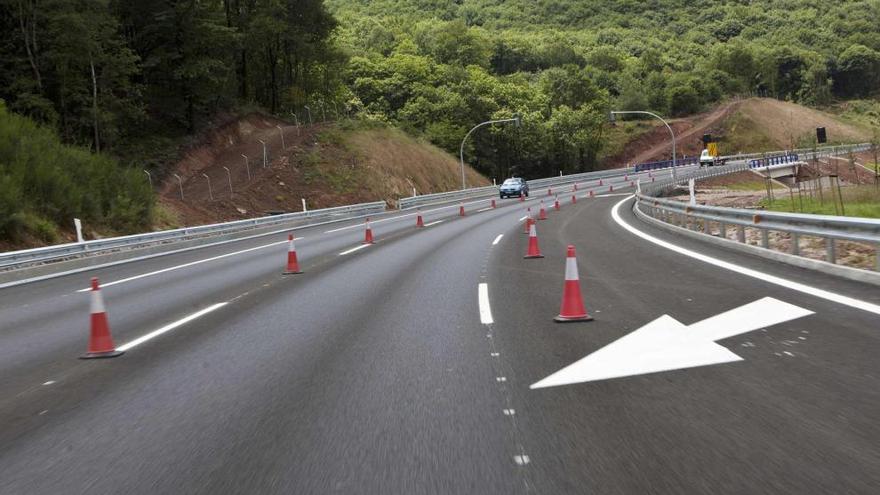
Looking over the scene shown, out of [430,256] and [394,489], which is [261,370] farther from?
[430,256]

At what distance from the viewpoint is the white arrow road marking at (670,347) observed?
5754 millimetres

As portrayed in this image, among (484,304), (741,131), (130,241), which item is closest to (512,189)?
(130,241)

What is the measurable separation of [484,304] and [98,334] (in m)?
4.58

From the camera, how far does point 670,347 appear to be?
646 centimetres

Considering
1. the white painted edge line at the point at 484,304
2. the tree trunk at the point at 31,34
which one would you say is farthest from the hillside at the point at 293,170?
the white painted edge line at the point at 484,304

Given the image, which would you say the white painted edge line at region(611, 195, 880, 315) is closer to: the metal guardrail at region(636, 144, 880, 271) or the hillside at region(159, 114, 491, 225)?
the metal guardrail at region(636, 144, 880, 271)

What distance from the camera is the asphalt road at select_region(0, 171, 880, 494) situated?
3.74m

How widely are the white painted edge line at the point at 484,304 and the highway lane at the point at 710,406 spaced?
14 centimetres

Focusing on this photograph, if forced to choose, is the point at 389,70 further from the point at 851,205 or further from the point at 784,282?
the point at 784,282

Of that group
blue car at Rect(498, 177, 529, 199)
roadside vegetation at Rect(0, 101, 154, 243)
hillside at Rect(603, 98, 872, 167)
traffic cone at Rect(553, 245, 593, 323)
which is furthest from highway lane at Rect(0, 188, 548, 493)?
hillside at Rect(603, 98, 872, 167)

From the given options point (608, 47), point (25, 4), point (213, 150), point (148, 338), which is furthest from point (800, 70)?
point (148, 338)

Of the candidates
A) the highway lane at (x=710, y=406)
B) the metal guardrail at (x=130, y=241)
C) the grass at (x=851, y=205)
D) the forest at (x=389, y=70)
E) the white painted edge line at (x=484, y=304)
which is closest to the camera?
the highway lane at (x=710, y=406)

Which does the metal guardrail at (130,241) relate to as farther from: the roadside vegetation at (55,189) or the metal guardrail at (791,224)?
the metal guardrail at (791,224)

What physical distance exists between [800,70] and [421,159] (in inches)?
4903
